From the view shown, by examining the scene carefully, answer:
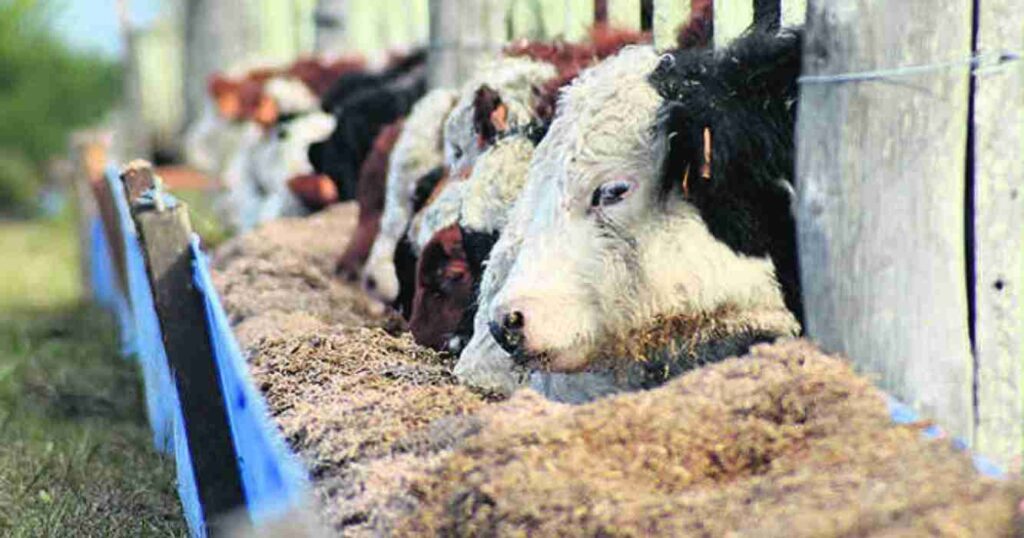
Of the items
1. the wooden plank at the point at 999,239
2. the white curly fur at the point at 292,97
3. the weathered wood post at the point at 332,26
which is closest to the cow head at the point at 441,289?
the wooden plank at the point at 999,239

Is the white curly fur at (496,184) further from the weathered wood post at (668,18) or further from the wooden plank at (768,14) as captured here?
the wooden plank at (768,14)

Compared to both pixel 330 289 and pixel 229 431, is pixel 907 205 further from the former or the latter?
pixel 330 289

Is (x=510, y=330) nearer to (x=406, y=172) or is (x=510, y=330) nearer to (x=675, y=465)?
(x=675, y=465)

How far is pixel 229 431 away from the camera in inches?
174

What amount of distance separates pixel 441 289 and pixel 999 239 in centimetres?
242

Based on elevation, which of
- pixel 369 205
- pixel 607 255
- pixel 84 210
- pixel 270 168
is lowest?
pixel 84 210

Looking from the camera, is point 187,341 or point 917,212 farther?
point 187,341

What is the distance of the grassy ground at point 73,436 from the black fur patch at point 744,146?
1.83 m

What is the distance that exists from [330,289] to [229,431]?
247cm

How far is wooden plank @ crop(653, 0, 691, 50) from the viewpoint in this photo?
532cm

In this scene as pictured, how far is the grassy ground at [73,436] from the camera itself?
17.5 feet

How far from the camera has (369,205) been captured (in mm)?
7809

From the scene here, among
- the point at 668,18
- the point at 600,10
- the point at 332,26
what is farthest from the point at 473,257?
the point at 332,26

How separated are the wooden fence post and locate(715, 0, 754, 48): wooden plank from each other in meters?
1.38
